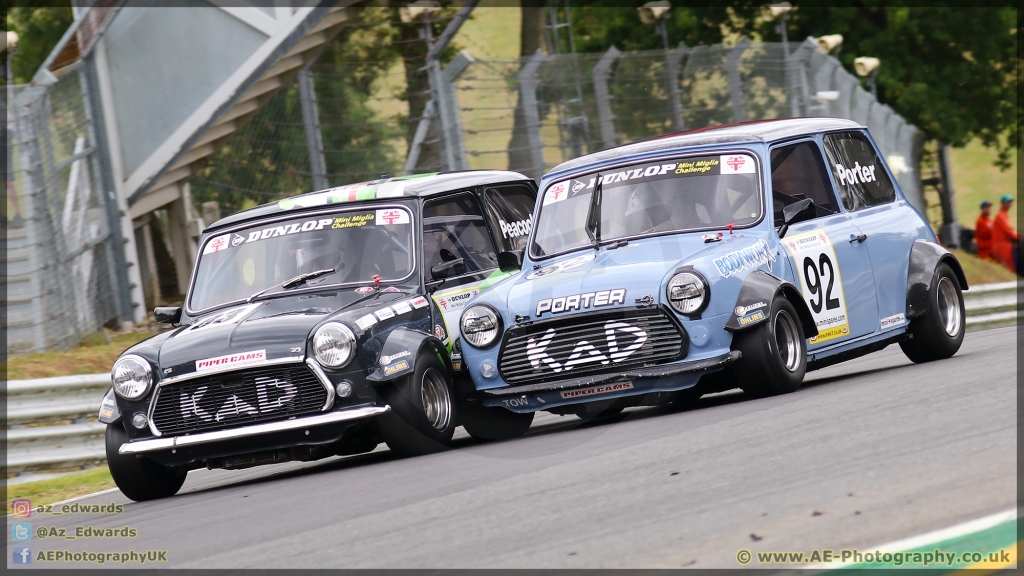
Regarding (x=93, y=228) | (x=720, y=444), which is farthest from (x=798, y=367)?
(x=93, y=228)

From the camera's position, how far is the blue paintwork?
7.93 metres

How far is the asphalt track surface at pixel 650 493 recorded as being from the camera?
4.82 meters

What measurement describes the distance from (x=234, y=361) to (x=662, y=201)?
3.00 m

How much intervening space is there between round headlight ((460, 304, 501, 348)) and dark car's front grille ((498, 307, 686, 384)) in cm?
11

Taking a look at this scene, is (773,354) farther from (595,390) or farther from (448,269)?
(448,269)

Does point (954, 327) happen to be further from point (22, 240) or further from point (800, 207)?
point (22, 240)

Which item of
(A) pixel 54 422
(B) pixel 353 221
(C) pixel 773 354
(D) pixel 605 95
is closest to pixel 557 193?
(B) pixel 353 221

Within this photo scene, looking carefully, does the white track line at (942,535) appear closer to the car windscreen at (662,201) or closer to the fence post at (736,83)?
the car windscreen at (662,201)

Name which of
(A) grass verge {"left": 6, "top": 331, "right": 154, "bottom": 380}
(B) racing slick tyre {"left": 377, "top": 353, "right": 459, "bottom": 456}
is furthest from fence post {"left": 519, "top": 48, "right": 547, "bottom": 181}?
(B) racing slick tyre {"left": 377, "top": 353, "right": 459, "bottom": 456}

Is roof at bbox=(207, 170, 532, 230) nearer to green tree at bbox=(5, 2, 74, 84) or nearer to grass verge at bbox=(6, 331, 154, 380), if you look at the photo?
grass verge at bbox=(6, 331, 154, 380)

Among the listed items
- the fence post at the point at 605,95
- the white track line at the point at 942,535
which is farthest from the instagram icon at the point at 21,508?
the fence post at the point at 605,95

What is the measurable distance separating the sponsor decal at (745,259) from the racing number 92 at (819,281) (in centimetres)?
39

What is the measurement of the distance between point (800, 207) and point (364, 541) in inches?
168

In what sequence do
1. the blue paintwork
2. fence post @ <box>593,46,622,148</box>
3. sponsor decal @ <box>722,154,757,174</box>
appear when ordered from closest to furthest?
the blue paintwork < sponsor decal @ <box>722,154,757,174</box> < fence post @ <box>593,46,622,148</box>
